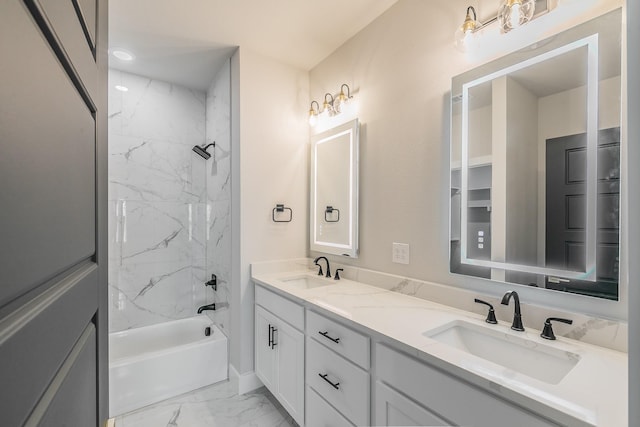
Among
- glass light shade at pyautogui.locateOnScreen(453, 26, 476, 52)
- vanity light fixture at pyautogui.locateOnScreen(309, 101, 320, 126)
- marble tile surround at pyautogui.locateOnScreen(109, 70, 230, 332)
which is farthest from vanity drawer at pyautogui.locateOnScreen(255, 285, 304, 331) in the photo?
glass light shade at pyautogui.locateOnScreen(453, 26, 476, 52)

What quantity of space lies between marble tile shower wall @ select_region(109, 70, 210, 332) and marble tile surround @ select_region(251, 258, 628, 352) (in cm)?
120

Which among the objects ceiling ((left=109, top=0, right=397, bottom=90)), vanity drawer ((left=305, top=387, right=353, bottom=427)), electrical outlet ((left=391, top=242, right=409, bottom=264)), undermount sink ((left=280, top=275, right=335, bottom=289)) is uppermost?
ceiling ((left=109, top=0, right=397, bottom=90))

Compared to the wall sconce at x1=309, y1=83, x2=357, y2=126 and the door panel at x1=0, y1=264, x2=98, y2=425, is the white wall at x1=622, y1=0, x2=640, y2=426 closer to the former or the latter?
the door panel at x1=0, y1=264, x2=98, y2=425

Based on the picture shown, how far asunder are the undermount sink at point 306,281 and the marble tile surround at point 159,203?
607 mm

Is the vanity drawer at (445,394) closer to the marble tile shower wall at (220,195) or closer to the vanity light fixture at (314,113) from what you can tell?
the marble tile shower wall at (220,195)

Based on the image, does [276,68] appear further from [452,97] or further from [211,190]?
[452,97]

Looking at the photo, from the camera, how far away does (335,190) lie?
2.29m

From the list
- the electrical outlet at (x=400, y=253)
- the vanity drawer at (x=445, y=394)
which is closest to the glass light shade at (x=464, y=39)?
the electrical outlet at (x=400, y=253)

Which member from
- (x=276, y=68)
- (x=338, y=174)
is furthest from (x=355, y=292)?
(x=276, y=68)

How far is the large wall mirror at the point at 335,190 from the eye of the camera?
2129 millimetres

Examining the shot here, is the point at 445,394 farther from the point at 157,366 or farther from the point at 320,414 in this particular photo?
the point at 157,366

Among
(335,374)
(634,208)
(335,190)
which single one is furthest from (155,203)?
(634,208)

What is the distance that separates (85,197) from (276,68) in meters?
2.28

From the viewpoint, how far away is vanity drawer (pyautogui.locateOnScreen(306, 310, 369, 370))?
1283 millimetres
